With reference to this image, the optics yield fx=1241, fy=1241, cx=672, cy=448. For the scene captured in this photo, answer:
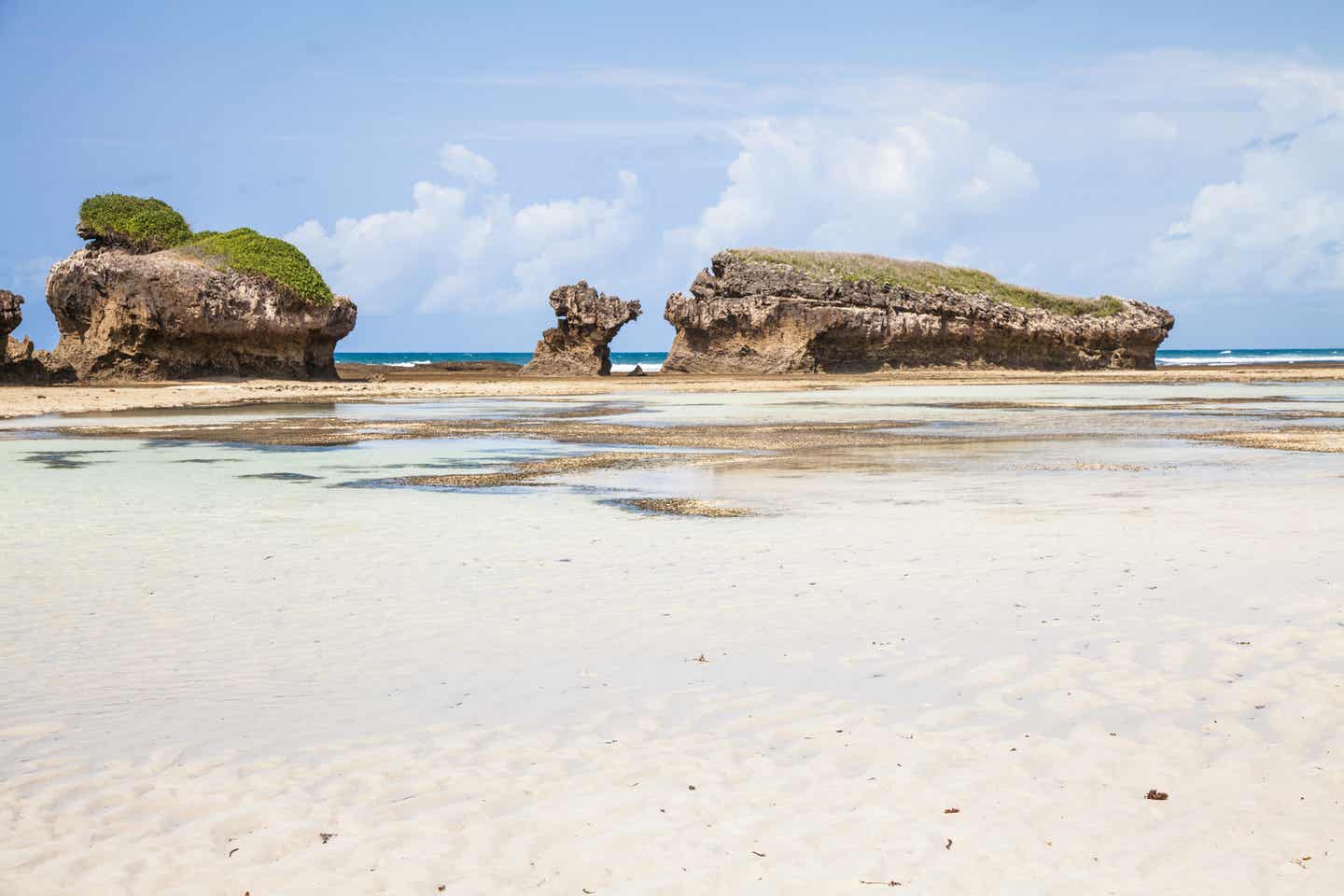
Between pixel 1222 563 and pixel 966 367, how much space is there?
154 ft

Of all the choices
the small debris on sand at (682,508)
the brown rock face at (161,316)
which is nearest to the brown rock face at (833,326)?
the brown rock face at (161,316)

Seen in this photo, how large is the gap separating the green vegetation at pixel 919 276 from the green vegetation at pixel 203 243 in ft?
67.3

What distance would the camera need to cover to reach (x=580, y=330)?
49.8 metres

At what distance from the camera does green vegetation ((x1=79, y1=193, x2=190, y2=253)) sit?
4162 centimetres

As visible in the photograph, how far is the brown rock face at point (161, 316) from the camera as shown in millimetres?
38188

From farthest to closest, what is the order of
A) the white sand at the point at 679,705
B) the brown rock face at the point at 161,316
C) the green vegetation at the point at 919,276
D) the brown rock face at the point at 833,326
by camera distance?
the green vegetation at the point at 919,276
the brown rock face at the point at 833,326
the brown rock face at the point at 161,316
the white sand at the point at 679,705

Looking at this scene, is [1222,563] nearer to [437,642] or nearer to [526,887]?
[437,642]

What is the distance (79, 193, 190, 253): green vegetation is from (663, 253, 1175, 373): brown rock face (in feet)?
67.8

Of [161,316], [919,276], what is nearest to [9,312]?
[161,316]

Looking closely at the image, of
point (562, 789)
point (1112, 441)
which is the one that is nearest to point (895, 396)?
point (1112, 441)

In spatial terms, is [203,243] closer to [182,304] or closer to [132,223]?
[132,223]

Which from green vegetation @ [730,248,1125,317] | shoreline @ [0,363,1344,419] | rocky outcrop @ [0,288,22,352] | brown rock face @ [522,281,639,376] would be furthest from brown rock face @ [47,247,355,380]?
green vegetation @ [730,248,1125,317]

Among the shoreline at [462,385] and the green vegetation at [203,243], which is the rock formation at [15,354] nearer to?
the shoreline at [462,385]

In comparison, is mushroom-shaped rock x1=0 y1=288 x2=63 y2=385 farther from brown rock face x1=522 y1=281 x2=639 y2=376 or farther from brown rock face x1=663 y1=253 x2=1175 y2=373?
brown rock face x1=663 y1=253 x2=1175 y2=373
